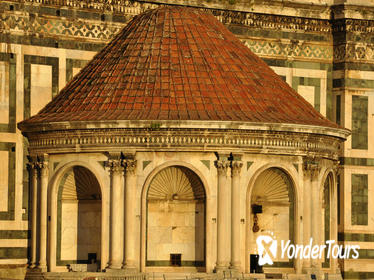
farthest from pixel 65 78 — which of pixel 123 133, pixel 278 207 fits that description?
pixel 278 207

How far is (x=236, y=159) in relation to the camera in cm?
4616

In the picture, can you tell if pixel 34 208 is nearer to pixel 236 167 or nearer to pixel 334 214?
pixel 236 167

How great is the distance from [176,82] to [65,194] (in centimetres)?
546

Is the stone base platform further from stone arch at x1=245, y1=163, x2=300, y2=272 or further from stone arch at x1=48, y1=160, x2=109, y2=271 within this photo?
stone arch at x1=245, y1=163, x2=300, y2=272

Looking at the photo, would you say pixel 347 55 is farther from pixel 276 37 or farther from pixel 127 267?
pixel 127 267

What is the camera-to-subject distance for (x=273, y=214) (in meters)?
48.2

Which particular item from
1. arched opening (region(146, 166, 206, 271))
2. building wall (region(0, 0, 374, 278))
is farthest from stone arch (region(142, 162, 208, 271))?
building wall (region(0, 0, 374, 278))

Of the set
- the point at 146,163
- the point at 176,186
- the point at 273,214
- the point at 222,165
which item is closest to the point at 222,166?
the point at 222,165

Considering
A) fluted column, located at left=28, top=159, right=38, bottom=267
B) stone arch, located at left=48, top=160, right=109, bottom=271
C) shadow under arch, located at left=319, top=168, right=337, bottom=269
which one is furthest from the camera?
shadow under arch, located at left=319, top=168, right=337, bottom=269

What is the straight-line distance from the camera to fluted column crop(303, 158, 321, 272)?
1877 inches

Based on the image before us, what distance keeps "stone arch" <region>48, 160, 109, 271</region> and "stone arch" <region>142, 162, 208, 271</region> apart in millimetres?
1345

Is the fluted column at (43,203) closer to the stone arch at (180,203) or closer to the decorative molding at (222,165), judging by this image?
the stone arch at (180,203)

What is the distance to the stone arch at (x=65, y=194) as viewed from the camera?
46.2 meters

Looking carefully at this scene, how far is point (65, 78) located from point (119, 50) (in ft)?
8.51
